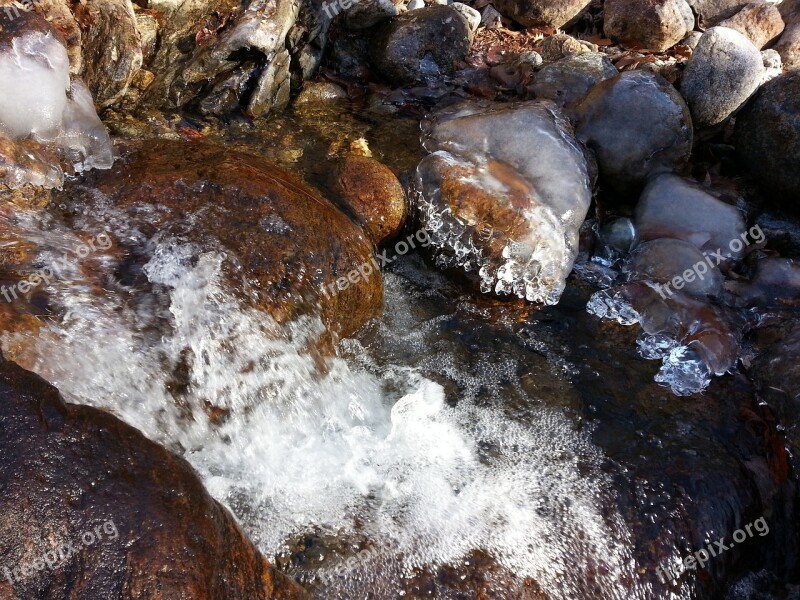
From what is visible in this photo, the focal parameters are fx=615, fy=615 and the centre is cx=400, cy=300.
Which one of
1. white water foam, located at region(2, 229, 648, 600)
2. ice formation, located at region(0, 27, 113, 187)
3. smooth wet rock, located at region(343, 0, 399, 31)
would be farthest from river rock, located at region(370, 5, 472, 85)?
white water foam, located at region(2, 229, 648, 600)

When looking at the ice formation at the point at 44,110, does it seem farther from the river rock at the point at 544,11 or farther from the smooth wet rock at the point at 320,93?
the river rock at the point at 544,11

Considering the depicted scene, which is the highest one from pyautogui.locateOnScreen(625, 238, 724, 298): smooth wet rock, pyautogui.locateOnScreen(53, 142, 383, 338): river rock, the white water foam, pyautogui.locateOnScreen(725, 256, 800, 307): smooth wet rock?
pyautogui.locateOnScreen(53, 142, 383, 338): river rock

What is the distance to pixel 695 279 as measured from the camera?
4621mm

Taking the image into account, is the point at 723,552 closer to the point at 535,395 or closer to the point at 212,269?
the point at 535,395

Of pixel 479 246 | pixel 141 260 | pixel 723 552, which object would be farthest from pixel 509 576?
pixel 141 260

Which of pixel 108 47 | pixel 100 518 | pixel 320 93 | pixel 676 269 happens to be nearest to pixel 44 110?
pixel 108 47

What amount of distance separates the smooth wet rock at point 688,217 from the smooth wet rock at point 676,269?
144mm

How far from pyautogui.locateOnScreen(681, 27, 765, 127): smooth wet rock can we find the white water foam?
347 centimetres

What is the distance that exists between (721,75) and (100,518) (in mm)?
5690

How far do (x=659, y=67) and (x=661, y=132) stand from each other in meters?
1.09

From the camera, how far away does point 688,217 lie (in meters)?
4.93

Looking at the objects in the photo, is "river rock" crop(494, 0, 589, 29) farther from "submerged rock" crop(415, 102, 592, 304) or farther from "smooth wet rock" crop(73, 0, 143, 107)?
"smooth wet rock" crop(73, 0, 143, 107)

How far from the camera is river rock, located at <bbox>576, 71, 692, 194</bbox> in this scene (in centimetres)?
507

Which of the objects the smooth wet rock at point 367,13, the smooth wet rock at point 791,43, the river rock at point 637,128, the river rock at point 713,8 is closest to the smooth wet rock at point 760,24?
the smooth wet rock at point 791,43
